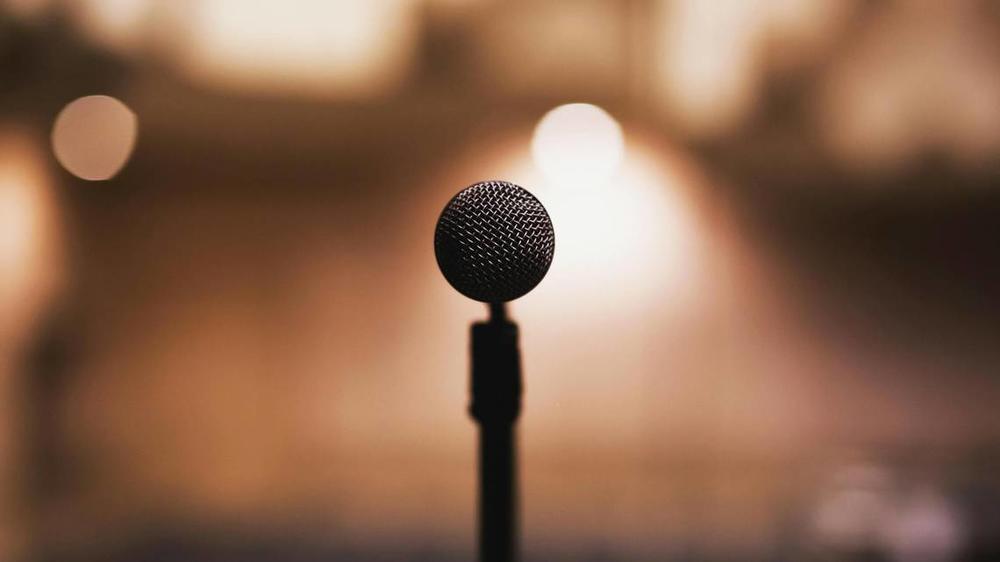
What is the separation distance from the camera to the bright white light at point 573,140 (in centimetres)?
361

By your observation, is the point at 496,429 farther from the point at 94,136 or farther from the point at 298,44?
the point at 94,136

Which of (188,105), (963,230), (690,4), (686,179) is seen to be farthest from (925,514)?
(188,105)

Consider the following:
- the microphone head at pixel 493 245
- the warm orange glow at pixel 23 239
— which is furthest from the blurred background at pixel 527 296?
the microphone head at pixel 493 245

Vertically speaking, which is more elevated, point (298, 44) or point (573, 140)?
point (298, 44)

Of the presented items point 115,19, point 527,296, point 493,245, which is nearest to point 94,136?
point 115,19

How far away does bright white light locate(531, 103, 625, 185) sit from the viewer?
3.61 metres

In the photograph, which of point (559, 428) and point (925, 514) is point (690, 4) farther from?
point (925, 514)

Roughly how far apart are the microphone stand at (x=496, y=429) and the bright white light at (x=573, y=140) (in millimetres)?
2955

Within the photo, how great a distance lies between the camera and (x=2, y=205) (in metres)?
3.56

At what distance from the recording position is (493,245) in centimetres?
74

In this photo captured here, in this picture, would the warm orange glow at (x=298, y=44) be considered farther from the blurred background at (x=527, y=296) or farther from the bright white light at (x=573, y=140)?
the bright white light at (x=573, y=140)

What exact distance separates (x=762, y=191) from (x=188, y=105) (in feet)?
9.28

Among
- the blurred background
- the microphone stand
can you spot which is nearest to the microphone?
the microphone stand

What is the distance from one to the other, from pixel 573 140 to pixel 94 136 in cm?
231
